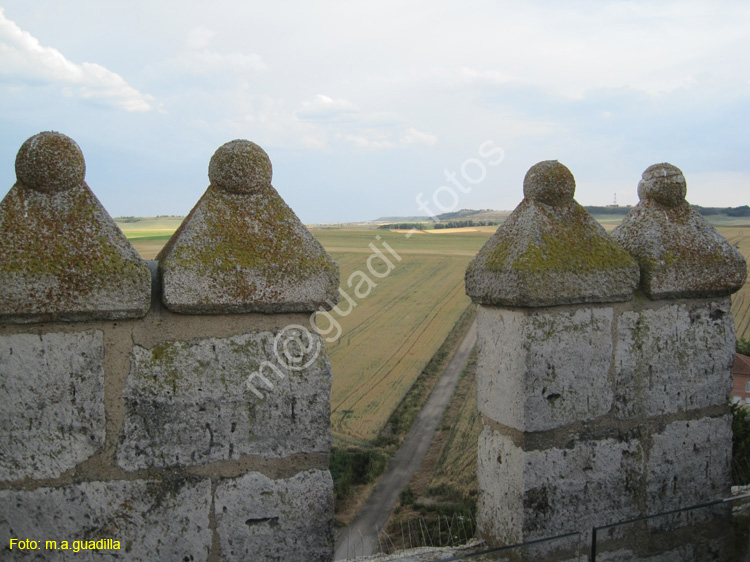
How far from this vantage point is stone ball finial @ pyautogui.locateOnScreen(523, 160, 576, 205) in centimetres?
258

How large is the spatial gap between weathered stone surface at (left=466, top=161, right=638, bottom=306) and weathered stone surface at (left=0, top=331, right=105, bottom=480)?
1459mm

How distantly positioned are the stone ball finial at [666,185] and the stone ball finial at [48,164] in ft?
7.72

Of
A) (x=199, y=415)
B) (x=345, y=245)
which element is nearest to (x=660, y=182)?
(x=199, y=415)

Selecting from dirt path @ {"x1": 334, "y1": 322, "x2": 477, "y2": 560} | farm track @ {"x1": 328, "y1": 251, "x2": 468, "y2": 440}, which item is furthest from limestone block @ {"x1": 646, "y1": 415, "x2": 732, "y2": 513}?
farm track @ {"x1": 328, "y1": 251, "x2": 468, "y2": 440}

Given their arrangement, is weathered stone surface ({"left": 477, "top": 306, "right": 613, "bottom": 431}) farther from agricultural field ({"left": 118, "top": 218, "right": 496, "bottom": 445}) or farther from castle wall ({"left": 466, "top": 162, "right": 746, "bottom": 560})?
agricultural field ({"left": 118, "top": 218, "right": 496, "bottom": 445})

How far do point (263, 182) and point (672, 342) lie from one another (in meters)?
1.89

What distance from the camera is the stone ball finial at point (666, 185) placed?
2840 mm

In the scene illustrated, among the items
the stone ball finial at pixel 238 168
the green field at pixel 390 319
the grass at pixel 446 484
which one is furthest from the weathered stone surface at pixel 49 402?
the green field at pixel 390 319

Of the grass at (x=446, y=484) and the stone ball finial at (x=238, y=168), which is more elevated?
the stone ball finial at (x=238, y=168)

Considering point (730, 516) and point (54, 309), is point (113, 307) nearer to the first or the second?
point (54, 309)

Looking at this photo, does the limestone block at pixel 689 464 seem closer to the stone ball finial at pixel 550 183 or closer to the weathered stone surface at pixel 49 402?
the stone ball finial at pixel 550 183

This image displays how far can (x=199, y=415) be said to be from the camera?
2.04m

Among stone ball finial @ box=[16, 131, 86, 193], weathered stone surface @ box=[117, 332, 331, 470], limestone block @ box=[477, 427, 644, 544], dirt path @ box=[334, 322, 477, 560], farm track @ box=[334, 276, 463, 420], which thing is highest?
stone ball finial @ box=[16, 131, 86, 193]

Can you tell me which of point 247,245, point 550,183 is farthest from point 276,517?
point 550,183
